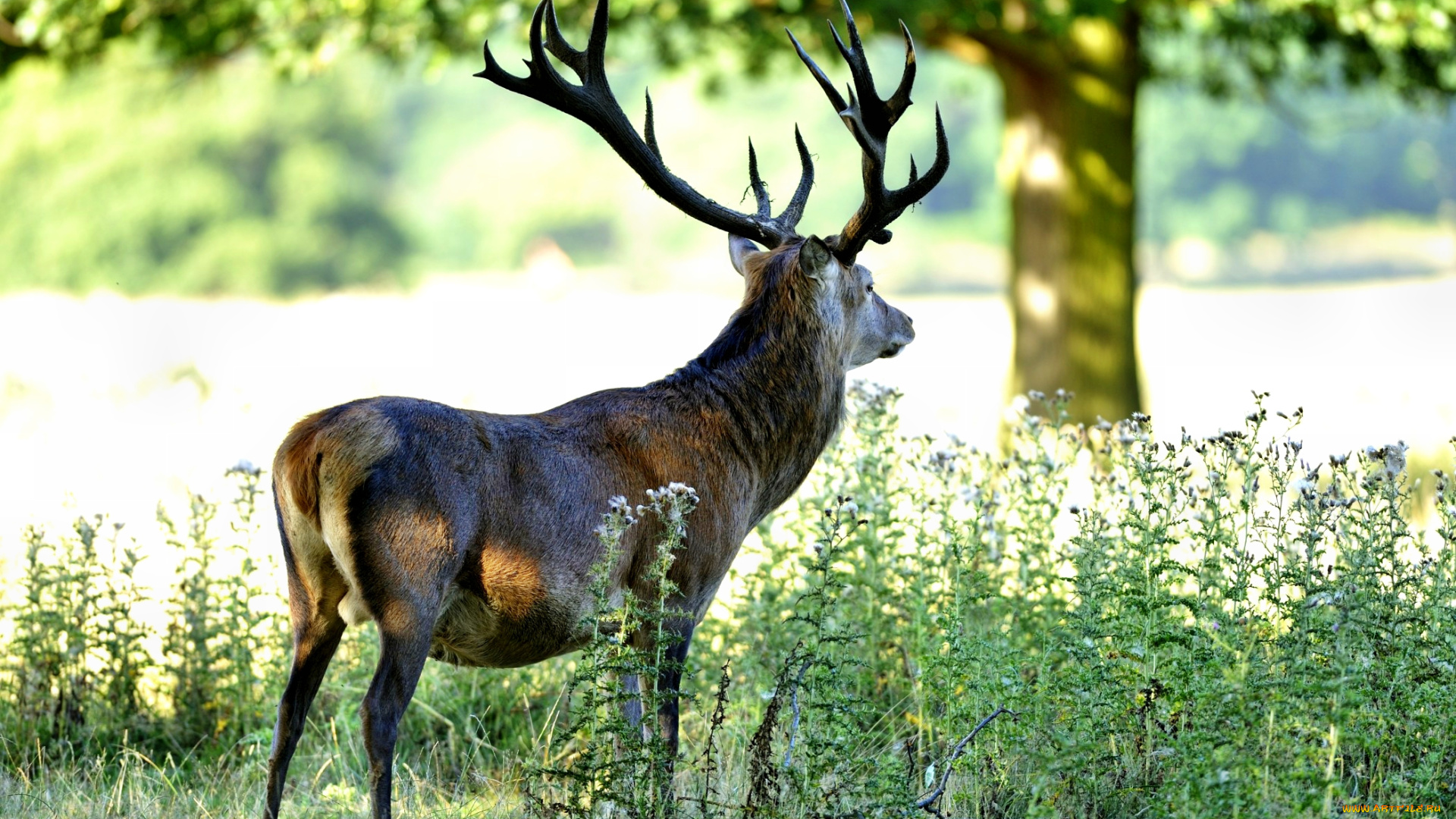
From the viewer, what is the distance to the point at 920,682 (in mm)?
5359

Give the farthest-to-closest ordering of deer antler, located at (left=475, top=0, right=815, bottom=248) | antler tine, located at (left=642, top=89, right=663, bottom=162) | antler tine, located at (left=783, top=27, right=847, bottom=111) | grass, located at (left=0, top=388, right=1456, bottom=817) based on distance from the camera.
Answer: antler tine, located at (left=642, top=89, right=663, bottom=162), deer antler, located at (left=475, top=0, right=815, bottom=248), antler tine, located at (left=783, top=27, right=847, bottom=111), grass, located at (left=0, top=388, right=1456, bottom=817)

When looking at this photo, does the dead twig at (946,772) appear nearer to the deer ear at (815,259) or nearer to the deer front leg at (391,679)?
the deer front leg at (391,679)

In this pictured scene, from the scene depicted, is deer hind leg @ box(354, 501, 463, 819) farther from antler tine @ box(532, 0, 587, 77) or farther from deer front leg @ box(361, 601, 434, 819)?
antler tine @ box(532, 0, 587, 77)

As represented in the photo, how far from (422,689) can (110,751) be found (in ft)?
3.62

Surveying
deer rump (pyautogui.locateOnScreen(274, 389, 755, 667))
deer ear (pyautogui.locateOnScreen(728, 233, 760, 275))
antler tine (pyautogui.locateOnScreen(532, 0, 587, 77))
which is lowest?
deer rump (pyautogui.locateOnScreen(274, 389, 755, 667))

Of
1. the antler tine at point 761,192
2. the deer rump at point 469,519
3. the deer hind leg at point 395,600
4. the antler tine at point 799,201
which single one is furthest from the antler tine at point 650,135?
the deer hind leg at point 395,600

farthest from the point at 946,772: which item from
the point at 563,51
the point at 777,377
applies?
the point at 563,51

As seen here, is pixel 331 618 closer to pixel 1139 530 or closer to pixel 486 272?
pixel 1139 530

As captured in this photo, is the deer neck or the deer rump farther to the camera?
the deer neck

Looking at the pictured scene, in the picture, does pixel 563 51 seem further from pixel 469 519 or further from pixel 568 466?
pixel 469 519

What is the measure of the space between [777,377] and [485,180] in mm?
60118

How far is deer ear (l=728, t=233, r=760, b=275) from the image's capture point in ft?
19.4

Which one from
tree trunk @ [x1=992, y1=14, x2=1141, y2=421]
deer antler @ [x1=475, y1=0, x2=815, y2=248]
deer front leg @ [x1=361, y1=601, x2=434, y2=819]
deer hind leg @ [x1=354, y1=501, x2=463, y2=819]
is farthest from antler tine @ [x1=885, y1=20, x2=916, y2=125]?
tree trunk @ [x1=992, y1=14, x2=1141, y2=421]

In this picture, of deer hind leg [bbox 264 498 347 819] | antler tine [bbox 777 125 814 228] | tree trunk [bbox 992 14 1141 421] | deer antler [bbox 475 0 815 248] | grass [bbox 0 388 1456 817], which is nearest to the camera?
grass [bbox 0 388 1456 817]
